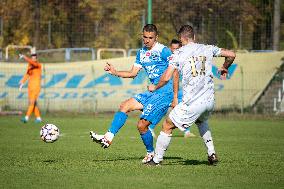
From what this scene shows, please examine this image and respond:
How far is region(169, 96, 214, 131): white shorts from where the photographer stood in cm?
1202

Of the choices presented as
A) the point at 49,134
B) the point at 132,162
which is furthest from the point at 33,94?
the point at 132,162

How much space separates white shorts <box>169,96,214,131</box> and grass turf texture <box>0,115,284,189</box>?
0.67 m

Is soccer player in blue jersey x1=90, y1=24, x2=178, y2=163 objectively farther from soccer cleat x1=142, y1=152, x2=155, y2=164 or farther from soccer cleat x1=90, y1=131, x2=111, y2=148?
soccer cleat x1=90, y1=131, x2=111, y2=148

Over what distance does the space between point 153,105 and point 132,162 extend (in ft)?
3.24

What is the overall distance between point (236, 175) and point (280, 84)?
59.8 feet

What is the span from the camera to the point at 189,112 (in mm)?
12016

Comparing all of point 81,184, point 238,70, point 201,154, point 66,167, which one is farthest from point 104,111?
point 81,184

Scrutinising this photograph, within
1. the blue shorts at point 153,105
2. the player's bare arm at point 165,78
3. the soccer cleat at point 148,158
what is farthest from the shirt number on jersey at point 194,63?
the soccer cleat at point 148,158

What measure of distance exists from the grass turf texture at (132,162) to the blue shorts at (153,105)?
2.49 ft

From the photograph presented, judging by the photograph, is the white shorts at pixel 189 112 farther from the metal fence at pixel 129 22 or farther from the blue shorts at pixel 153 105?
the metal fence at pixel 129 22

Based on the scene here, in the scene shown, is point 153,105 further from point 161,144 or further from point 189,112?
point 189,112

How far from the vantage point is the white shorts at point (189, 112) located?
12.0 meters

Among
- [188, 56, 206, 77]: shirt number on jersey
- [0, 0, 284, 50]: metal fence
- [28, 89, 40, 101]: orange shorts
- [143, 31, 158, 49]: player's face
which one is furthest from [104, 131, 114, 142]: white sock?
[0, 0, 284, 50]: metal fence

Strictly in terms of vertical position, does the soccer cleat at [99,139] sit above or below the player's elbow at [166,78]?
below
